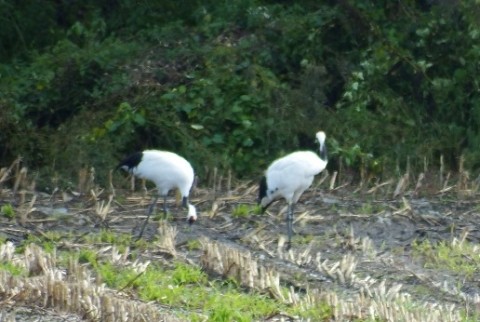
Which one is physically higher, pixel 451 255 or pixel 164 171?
pixel 164 171

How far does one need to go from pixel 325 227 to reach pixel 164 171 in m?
1.61

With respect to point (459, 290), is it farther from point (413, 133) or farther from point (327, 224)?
point (413, 133)

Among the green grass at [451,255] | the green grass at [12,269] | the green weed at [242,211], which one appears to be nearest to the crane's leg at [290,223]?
the green weed at [242,211]

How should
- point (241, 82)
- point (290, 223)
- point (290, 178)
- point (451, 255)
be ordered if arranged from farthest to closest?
1. point (241, 82)
2. point (290, 178)
3. point (290, 223)
4. point (451, 255)

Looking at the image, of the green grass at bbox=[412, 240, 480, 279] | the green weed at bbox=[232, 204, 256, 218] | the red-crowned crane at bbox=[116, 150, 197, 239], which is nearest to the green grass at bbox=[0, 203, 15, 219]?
the red-crowned crane at bbox=[116, 150, 197, 239]

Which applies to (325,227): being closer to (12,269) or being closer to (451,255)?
(451,255)

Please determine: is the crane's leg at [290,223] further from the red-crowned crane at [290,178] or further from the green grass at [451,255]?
the green grass at [451,255]

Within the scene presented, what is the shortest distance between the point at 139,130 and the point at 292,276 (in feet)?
18.0

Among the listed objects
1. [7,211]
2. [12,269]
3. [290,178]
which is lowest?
[12,269]

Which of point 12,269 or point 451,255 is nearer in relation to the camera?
point 12,269

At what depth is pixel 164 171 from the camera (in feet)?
44.5

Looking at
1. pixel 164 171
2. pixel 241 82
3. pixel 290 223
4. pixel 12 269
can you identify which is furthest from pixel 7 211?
pixel 241 82

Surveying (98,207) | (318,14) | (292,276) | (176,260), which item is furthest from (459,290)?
(318,14)

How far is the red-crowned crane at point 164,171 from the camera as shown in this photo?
44.5ft
